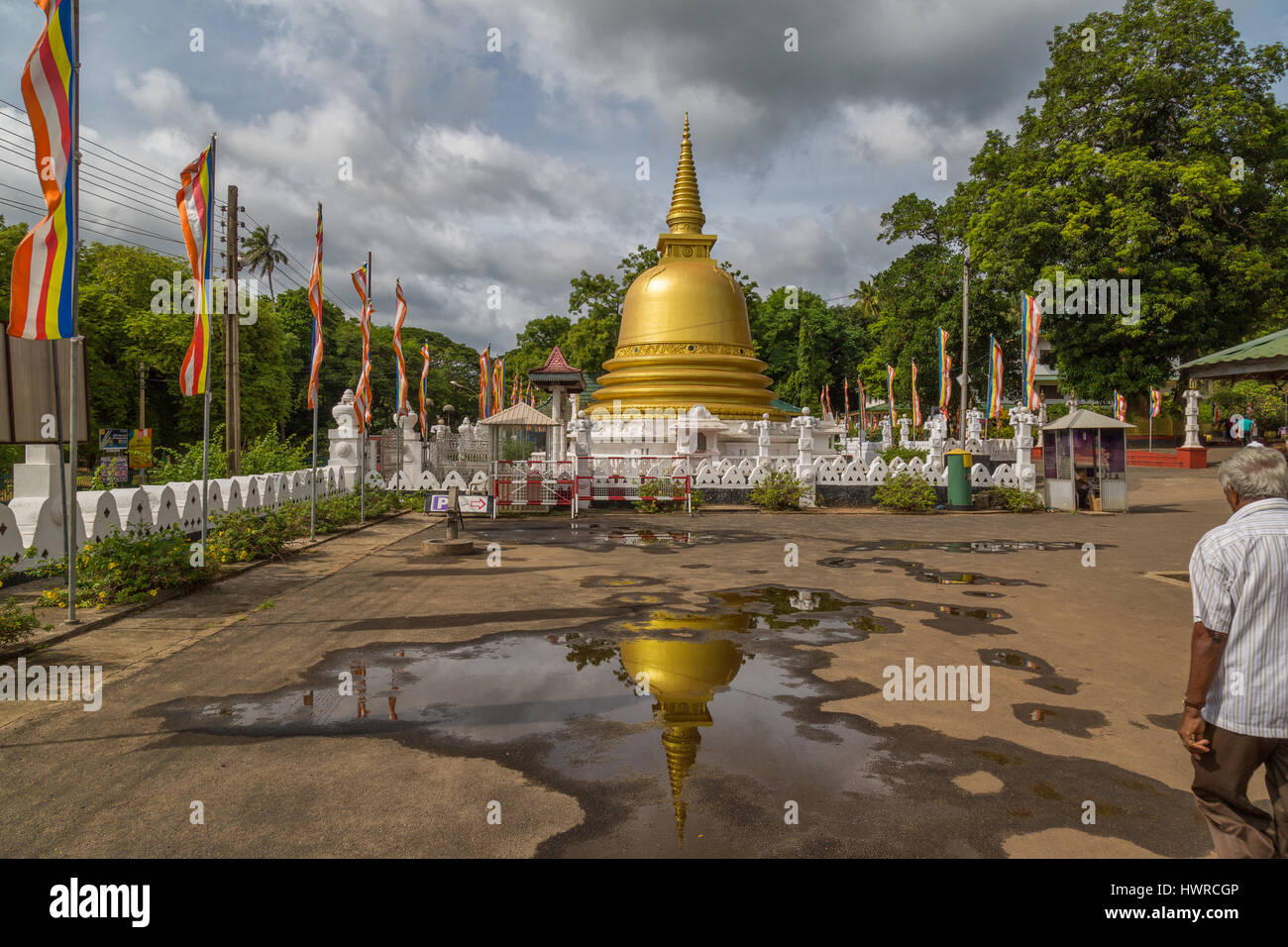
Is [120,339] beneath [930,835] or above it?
above

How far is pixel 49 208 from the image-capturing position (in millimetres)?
7605

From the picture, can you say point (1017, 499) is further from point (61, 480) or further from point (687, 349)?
point (61, 480)

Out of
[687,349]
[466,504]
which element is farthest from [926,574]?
[687,349]

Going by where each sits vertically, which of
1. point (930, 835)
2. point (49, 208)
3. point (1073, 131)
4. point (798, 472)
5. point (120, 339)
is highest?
point (1073, 131)

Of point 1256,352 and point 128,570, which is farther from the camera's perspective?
point 1256,352

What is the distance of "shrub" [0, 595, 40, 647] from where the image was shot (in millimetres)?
6652

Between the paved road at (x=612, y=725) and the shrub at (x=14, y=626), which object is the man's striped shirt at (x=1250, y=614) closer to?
the paved road at (x=612, y=725)

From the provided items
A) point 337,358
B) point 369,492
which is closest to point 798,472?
point 369,492

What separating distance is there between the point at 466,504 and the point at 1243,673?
684 inches

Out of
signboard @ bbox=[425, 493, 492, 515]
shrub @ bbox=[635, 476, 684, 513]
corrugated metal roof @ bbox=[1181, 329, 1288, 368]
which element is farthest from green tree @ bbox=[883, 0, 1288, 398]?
signboard @ bbox=[425, 493, 492, 515]

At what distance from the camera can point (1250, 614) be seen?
3.05 meters

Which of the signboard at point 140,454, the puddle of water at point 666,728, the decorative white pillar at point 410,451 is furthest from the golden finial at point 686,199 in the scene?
the puddle of water at point 666,728

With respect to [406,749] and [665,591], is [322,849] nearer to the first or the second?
[406,749]

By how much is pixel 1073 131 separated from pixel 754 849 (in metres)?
37.1
